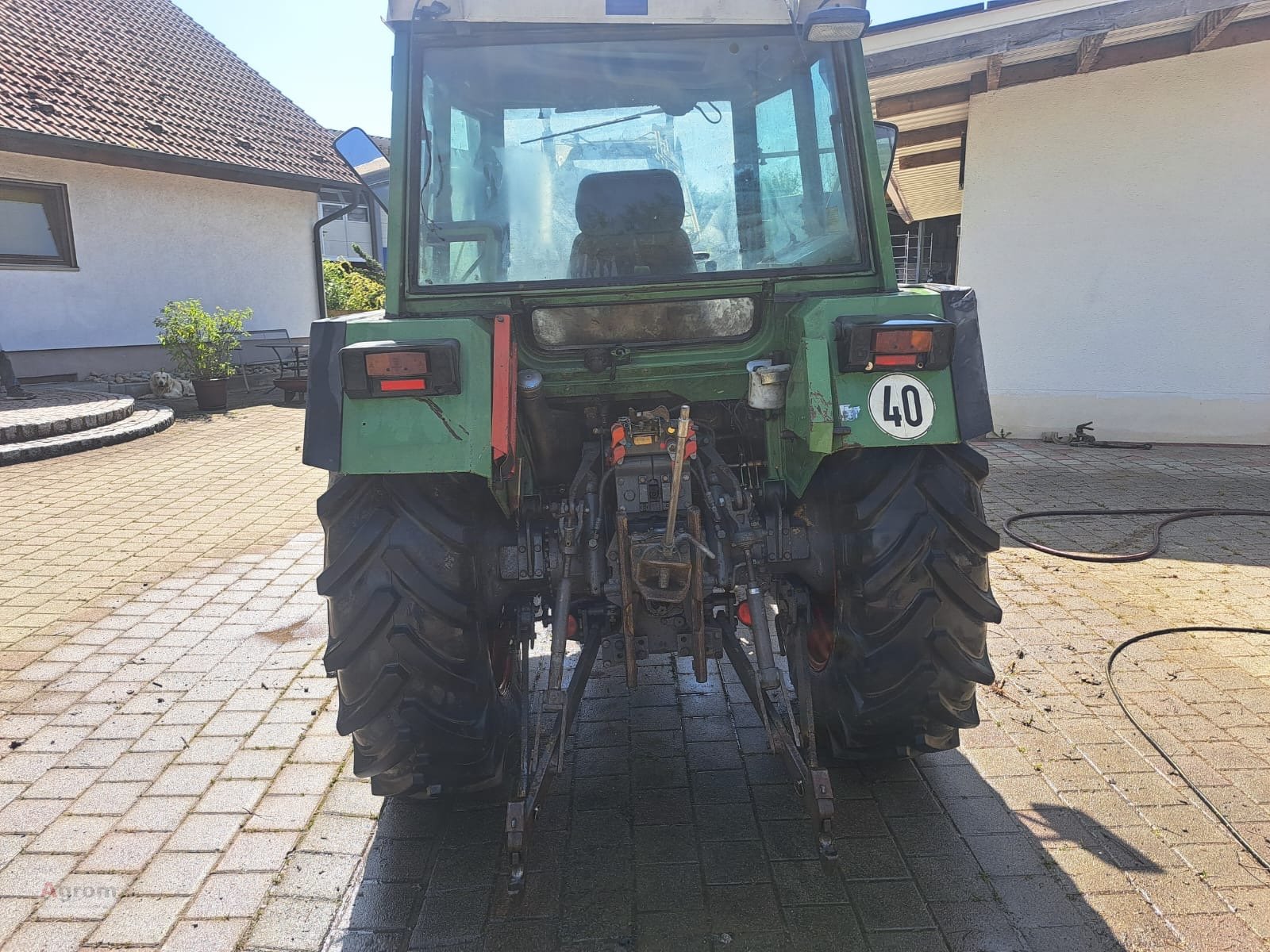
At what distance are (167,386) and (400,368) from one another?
11.9 meters

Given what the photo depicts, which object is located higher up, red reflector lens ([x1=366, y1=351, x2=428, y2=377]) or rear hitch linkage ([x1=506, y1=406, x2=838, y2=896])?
red reflector lens ([x1=366, y1=351, x2=428, y2=377])

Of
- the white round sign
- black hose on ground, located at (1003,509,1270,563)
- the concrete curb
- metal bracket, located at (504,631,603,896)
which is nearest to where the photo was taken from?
metal bracket, located at (504,631,603,896)

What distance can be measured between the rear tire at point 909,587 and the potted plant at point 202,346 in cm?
1109

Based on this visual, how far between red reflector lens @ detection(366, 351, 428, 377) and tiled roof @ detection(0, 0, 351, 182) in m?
11.0

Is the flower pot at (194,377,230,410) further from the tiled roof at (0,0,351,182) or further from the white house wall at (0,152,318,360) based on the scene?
the tiled roof at (0,0,351,182)

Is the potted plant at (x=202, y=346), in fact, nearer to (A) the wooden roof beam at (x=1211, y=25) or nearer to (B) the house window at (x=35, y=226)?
(B) the house window at (x=35, y=226)

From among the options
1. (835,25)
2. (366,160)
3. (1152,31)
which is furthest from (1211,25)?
(366,160)

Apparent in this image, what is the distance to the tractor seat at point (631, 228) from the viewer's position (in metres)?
2.71

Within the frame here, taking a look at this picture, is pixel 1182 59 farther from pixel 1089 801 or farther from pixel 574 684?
pixel 574 684

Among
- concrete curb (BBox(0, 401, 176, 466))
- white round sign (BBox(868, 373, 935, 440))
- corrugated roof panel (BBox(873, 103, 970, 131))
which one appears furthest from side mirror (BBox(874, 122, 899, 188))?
concrete curb (BBox(0, 401, 176, 466))

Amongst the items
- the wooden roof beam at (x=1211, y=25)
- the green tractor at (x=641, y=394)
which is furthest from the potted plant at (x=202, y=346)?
the wooden roof beam at (x=1211, y=25)

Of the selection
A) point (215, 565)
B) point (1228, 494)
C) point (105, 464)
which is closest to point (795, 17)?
point (215, 565)

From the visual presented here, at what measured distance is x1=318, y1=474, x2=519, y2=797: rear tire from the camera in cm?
Result: 247

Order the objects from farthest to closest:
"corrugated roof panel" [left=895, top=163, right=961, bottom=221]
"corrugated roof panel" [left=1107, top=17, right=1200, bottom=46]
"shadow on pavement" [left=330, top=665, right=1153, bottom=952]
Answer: "corrugated roof panel" [left=895, top=163, right=961, bottom=221] < "corrugated roof panel" [left=1107, top=17, right=1200, bottom=46] < "shadow on pavement" [left=330, top=665, right=1153, bottom=952]
